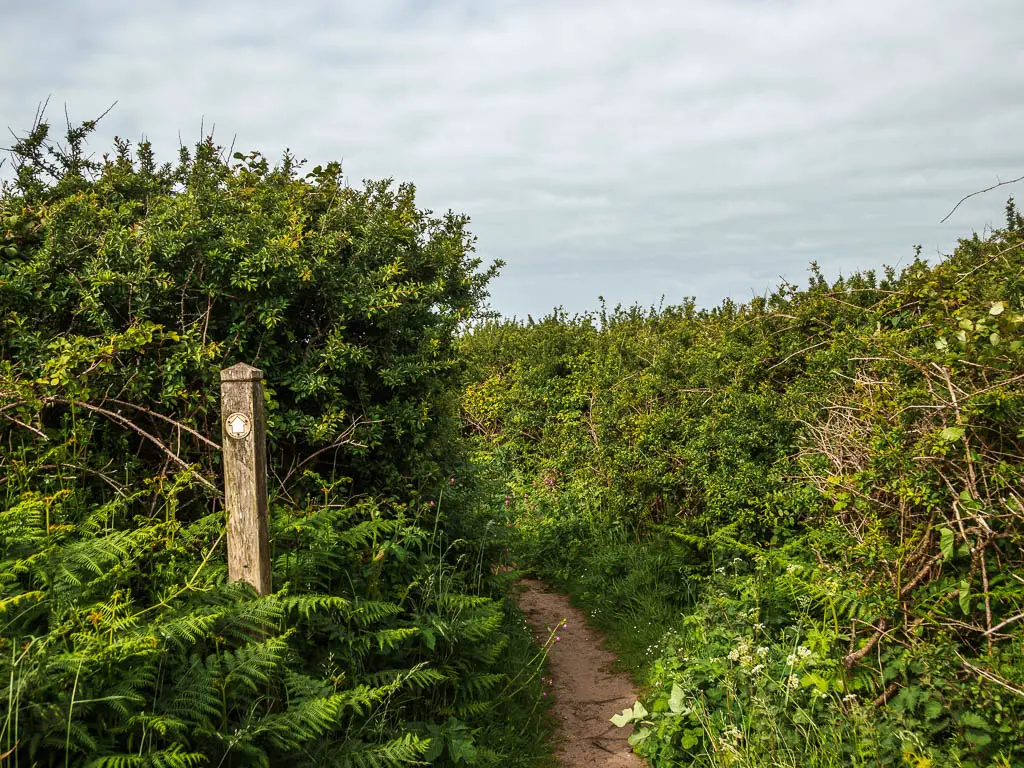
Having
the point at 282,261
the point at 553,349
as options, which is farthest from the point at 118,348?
the point at 553,349

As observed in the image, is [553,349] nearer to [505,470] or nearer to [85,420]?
[505,470]

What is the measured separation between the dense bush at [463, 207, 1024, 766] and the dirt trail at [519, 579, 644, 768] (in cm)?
26

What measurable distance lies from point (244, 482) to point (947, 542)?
372 centimetres

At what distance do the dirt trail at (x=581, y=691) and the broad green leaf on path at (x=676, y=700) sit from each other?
1.69 feet

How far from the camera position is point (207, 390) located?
Result: 4887 millimetres

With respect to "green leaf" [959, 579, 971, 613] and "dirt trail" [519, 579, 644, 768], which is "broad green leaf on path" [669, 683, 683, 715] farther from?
"green leaf" [959, 579, 971, 613]

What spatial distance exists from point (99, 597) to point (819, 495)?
4.85 metres

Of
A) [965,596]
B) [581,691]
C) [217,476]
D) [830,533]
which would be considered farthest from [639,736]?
[217,476]

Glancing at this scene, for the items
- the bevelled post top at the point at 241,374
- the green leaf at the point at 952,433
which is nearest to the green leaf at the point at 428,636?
the bevelled post top at the point at 241,374

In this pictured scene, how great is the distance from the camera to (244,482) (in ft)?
12.5

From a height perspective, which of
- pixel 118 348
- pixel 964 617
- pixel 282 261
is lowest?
pixel 964 617

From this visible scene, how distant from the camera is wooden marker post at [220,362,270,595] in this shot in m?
3.80

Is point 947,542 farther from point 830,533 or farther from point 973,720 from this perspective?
point 830,533

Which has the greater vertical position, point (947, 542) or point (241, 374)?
point (241, 374)
